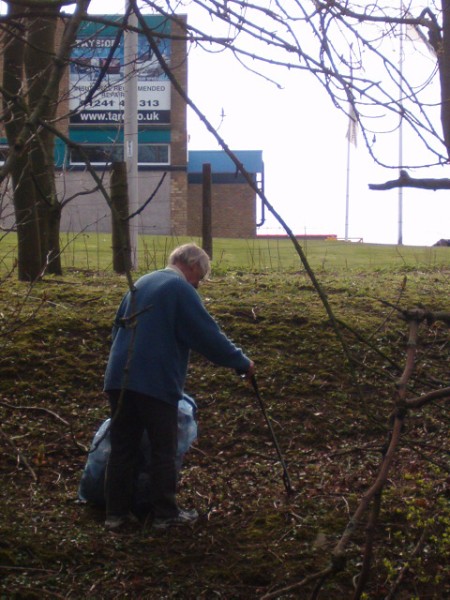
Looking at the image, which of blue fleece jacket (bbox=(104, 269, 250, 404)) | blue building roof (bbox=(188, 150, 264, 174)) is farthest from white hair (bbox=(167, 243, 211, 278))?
blue building roof (bbox=(188, 150, 264, 174))

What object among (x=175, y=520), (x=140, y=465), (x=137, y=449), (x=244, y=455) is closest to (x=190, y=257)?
(x=137, y=449)

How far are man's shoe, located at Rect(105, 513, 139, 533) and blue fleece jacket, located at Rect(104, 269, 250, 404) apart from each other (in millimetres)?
702

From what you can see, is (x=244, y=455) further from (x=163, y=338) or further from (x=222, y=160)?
(x=222, y=160)

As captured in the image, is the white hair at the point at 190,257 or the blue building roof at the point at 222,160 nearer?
the white hair at the point at 190,257

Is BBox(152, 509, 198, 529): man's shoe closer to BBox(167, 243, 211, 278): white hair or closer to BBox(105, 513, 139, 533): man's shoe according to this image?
BBox(105, 513, 139, 533): man's shoe

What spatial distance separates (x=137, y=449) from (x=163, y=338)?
66 cm

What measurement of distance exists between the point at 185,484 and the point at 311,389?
154cm

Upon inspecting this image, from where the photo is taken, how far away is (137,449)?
5.10 m

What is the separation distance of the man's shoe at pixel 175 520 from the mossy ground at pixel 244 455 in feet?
0.15

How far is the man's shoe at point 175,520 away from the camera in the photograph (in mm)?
4979

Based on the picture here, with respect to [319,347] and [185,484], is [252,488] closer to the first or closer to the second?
[185,484]

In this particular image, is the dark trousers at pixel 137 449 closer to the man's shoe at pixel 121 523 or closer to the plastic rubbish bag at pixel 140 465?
the man's shoe at pixel 121 523

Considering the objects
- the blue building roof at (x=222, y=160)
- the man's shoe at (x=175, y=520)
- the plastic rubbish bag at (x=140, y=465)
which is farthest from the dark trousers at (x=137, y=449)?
the blue building roof at (x=222, y=160)

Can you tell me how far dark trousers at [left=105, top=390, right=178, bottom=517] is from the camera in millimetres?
4879
